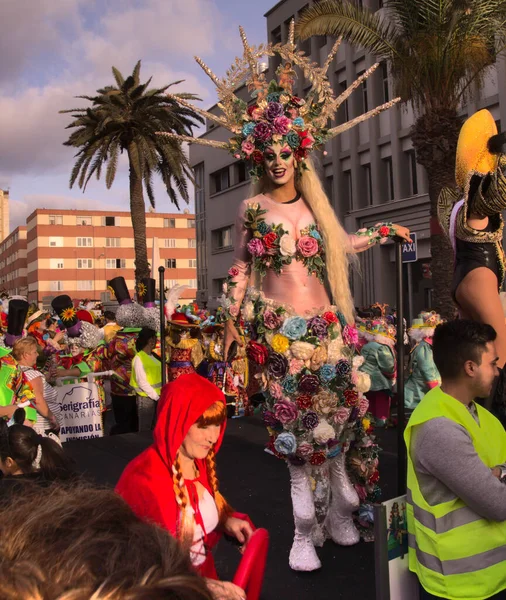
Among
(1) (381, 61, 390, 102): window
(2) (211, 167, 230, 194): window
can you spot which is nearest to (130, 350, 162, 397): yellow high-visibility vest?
(1) (381, 61, 390, 102): window

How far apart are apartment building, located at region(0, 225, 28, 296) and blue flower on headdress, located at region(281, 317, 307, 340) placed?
3201 inches

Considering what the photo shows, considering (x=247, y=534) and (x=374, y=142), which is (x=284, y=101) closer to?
(x=247, y=534)

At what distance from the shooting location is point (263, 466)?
19.3 feet

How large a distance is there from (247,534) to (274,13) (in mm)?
26469

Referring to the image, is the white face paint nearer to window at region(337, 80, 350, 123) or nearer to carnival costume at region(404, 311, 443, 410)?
carnival costume at region(404, 311, 443, 410)

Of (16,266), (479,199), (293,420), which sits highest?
(16,266)

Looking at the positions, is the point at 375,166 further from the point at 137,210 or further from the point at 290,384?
the point at 290,384

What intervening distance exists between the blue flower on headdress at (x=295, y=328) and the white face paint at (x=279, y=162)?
0.84 metres

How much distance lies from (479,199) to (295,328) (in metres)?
1.14

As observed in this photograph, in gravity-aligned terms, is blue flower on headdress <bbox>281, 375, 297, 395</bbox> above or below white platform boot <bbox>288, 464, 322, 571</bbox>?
above

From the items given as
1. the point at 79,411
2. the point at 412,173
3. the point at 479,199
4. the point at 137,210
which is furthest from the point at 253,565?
the point at 412,173

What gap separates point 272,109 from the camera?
384 cm

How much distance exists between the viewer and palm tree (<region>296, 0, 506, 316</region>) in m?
11.0

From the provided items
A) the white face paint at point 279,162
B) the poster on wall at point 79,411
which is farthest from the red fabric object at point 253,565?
the poster on wall at point 79,411
